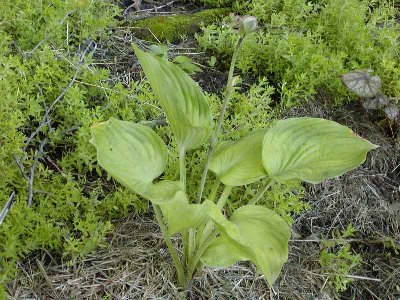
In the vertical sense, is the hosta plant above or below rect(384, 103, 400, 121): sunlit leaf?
above

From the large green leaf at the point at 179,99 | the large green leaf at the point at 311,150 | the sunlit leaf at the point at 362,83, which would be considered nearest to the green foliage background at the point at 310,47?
the sunlit leaf at the point at 362,83

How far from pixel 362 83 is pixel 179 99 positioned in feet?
3.99

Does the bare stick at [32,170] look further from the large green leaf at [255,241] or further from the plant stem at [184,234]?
the large green leaf at [255,241]

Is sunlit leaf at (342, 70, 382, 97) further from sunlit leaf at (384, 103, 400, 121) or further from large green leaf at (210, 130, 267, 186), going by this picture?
large green leaf at (210, 130, 267, 186)

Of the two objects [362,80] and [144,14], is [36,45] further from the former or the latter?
[362,80]

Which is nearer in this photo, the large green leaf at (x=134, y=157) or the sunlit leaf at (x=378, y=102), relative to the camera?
the large green leaf at (x=134, y=157)

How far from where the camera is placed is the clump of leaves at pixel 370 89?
8.71 feet

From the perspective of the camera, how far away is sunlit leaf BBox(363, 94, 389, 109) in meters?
2.74

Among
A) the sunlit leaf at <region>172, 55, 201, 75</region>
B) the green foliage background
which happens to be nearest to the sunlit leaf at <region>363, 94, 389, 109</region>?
the green foliage background

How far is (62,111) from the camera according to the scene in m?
2.26

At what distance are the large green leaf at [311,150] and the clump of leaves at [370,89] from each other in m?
0.81

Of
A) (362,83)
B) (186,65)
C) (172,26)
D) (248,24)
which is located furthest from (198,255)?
(172,26)

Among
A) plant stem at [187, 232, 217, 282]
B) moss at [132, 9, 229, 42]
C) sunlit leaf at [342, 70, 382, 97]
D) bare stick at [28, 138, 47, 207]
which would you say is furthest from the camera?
moss at [132, 9, 229, 42]

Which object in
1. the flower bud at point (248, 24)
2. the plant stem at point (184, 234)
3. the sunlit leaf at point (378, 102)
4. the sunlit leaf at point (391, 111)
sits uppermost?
the flower bud at point (248, 24)
